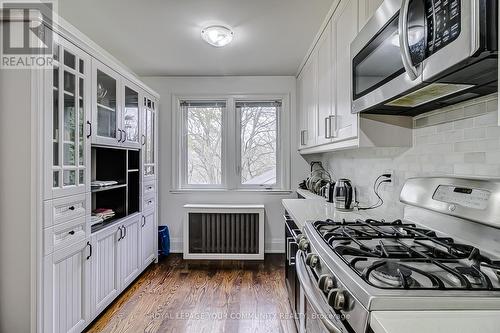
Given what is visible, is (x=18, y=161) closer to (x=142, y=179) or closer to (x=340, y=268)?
(x=142, y=179)

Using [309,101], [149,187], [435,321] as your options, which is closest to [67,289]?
[149,187]

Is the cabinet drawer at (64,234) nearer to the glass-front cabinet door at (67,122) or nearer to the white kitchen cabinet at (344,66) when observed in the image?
the glass-front cabinet door at (67,122)

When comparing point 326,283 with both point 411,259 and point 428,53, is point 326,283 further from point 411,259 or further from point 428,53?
point 428,53

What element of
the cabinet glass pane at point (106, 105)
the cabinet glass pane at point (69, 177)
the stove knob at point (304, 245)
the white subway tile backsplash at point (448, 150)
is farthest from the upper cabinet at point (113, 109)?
the white subway tile backsplash at point (448, 150)

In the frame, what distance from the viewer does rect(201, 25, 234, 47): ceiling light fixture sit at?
2.35 metres

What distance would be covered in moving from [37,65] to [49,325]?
1.45 m

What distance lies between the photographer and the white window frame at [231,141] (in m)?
3.73

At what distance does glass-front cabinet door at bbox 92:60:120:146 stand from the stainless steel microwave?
1830 millimetres

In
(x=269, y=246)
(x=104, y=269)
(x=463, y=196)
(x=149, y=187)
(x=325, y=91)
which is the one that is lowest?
(x=269, y=246)

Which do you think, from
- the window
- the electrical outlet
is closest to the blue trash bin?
the window

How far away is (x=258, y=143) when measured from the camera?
3.80 m

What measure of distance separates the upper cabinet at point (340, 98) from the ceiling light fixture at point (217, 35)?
80 cm

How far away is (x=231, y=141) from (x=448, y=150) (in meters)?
2.74

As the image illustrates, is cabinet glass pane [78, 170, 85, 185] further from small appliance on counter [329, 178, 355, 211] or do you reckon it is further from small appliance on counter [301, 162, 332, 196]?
small appliance on counter [301, 162, 332, 196]
